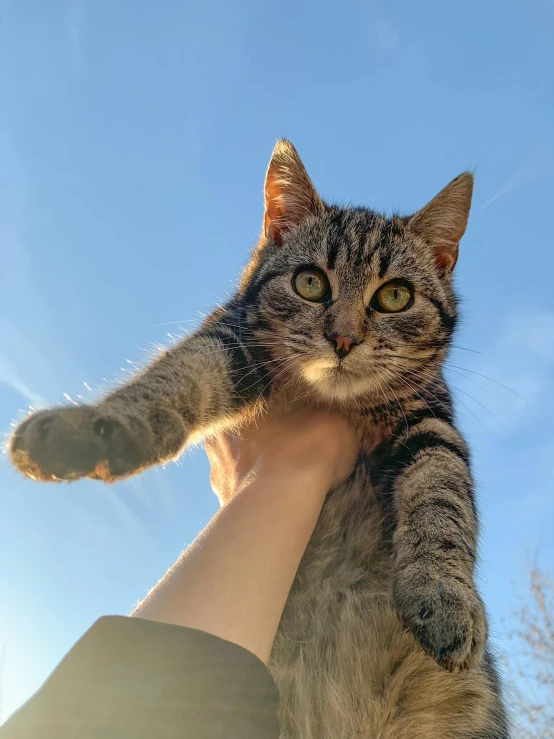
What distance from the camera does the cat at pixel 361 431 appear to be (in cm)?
174

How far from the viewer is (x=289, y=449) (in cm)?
251

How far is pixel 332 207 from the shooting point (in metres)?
3.30

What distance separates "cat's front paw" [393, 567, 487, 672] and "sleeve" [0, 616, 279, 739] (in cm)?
49

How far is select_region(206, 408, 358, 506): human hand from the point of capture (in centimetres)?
240

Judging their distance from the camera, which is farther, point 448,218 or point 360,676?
point 448,218

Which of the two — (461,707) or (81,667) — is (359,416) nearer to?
(461,707)

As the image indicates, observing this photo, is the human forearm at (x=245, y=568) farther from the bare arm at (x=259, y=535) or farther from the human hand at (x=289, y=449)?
the human hand at (x=289, y=449)

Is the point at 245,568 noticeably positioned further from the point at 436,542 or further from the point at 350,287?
the point at 350,287

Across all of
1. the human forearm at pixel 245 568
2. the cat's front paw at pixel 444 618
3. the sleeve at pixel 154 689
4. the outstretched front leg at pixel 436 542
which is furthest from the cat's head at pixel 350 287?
the sleeve at pixel 154 689

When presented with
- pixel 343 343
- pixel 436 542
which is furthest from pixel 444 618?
pixel 343 343

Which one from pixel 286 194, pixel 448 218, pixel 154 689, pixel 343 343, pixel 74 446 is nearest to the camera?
pixel 154 689

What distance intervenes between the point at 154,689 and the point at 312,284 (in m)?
1.85

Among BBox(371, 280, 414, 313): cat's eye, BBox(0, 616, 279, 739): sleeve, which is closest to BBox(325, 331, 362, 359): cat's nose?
BBox(371, 280, 414, 313): cat's eye

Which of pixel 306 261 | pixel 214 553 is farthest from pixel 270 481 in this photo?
pixel 306 261
